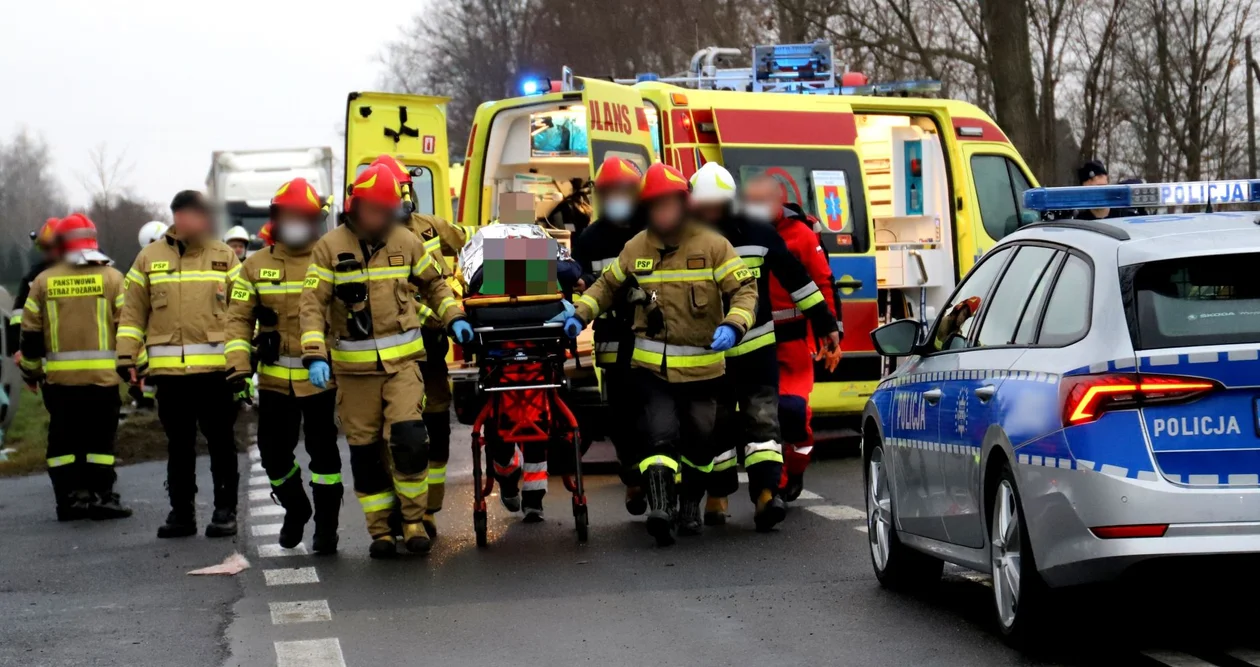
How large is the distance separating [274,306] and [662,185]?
2.15 metres

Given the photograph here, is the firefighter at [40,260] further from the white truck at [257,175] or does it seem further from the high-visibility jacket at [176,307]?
the white truck at [257,175]

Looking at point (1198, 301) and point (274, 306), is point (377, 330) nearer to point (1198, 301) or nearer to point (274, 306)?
point (274, 306)

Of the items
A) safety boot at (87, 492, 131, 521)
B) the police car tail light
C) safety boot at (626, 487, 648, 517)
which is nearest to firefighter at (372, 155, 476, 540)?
safety boot at (626, 487, 648, 517)

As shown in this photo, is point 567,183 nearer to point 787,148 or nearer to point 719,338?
point 787,148

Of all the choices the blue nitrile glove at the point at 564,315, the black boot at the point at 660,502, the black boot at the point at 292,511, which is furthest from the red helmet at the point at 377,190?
the black boot at the point at 660,502

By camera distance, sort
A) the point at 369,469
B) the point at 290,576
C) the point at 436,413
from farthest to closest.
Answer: the point at 436,413
the point at 369,469
the point at 290,576

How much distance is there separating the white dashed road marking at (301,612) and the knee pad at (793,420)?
11.3ft

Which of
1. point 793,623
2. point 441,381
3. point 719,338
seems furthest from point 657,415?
point 793,623

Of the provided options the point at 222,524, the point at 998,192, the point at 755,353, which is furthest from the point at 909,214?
the point at 222,524

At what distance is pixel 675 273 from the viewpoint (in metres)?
9.72

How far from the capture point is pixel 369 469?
9.54 metres

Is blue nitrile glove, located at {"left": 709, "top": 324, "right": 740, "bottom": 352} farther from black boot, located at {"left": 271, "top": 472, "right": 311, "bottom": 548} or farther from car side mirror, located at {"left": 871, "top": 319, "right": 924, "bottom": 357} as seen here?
black boot, located at {"left": 271, "top": 472, "right": 311, "bottom": 548}

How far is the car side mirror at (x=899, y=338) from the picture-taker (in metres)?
7.38

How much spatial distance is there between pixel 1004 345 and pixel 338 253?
3994 millimetres
